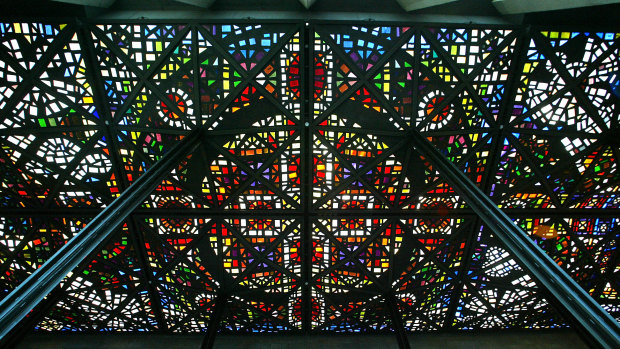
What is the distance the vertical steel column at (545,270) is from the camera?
518 cm

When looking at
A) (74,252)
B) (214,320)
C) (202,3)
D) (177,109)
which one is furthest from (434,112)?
(214,320)

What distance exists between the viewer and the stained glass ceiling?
956 centimetres

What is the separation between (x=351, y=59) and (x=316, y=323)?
10157 millimetres

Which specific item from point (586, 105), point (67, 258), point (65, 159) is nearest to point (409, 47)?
point (586, 105)

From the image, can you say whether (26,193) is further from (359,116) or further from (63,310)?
(359,116)

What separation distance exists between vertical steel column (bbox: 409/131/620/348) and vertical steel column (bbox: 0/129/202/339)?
6.77 m

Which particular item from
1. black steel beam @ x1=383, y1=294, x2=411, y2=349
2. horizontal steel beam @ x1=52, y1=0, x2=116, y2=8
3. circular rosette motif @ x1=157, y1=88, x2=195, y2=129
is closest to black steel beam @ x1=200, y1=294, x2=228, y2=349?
black steel beam @ x1=383, y1=294, x2=411, y2=349

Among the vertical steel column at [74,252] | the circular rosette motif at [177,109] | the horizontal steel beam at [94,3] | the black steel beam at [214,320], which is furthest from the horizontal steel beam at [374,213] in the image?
the horizontal steel beam at [94,3]

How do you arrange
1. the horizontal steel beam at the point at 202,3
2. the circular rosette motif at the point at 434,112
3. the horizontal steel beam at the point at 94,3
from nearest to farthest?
1. the horizontal steel beam at the point at 94,3
2. the horizontal steel beam at the point at 202,3
3. the circular rosette motif at the point at 434,112

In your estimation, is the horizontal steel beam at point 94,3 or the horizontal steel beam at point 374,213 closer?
the horizontal steel beam at point 94,3

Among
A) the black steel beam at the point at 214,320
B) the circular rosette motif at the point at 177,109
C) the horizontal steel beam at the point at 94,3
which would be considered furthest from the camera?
the black steel beam at the point at 214,320

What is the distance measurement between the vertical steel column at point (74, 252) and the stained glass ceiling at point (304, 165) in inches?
100

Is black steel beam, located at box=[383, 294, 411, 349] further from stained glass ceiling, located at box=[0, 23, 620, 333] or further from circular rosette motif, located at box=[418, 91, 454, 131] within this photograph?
circular rosette motif, located at box=[418, 91, 454, 131]

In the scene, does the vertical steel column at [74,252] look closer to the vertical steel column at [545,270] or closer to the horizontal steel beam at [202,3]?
the horizontal steel beam at [202,3]
